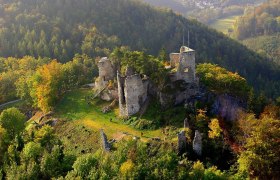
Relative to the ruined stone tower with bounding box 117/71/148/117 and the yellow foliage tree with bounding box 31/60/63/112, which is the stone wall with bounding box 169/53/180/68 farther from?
the yellow foliage tree with bounding box 31/60/63/112

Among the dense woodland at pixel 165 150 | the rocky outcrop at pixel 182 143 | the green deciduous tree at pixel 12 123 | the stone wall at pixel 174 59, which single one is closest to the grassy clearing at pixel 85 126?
the dense woodland at pixel 165 150

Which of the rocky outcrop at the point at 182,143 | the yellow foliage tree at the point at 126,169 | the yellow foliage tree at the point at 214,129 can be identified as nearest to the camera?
the yellow foliage tree at the point at 126,169

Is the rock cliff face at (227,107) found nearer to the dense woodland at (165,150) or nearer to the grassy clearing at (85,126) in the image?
the dense woodland at (165,150)

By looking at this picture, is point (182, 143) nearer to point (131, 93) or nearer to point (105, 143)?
point (105, 143)

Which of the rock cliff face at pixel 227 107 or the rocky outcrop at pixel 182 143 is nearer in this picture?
the rocky outcrop at pixel 182 143

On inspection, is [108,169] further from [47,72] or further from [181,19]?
[181,19]

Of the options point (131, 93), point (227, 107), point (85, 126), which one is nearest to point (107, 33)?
point (85, 126)

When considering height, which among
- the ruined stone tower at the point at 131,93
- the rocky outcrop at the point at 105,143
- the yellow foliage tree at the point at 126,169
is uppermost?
the ruined stone tower at the point at 131,93
